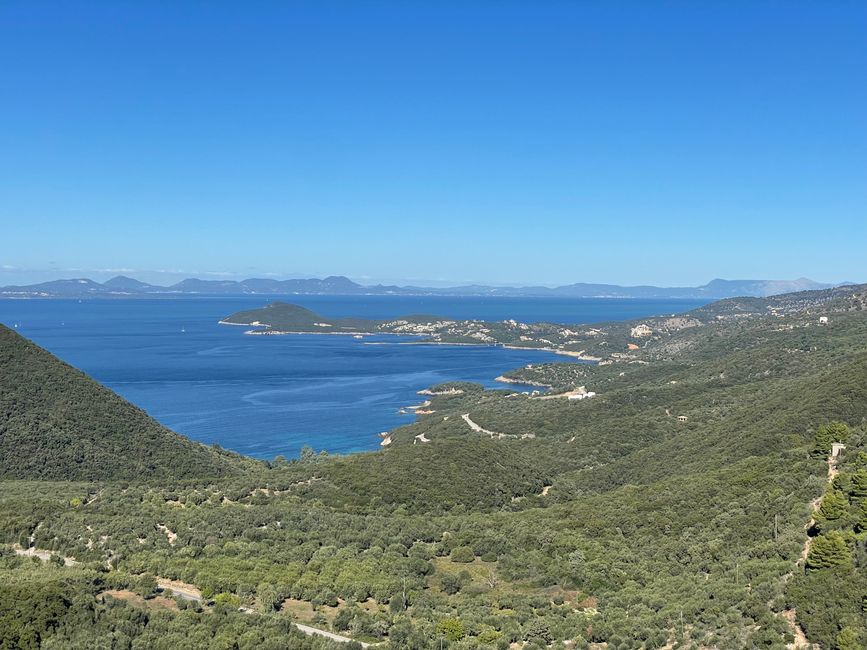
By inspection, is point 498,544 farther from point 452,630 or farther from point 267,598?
point 267,598

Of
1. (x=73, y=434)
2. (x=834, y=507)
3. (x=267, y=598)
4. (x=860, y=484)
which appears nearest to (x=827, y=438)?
(x=860, y=484)

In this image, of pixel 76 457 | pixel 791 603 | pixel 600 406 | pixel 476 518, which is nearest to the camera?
pixel 791 603

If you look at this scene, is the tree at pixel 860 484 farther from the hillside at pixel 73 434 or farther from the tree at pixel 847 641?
the hillside at pixel 73 434

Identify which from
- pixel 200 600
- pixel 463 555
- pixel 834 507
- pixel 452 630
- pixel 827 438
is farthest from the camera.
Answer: pixel 827 438

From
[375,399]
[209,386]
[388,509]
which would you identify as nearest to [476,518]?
[388,509]

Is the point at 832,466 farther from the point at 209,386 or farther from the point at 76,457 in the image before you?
the point at 209,386

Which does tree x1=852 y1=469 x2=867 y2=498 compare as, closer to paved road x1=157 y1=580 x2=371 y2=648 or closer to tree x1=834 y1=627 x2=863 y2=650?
tree x1=834 y1=627 x2=863 y2=650
